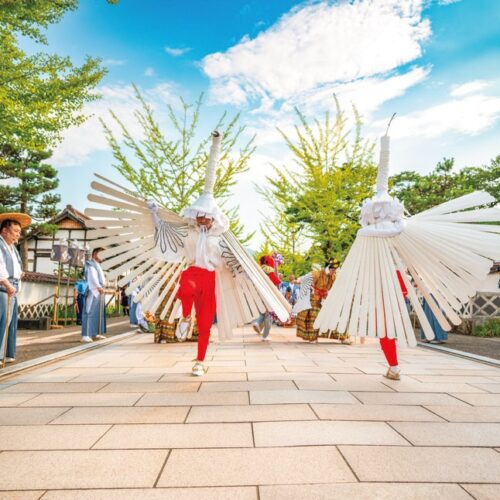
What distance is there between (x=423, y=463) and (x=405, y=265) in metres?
2.34

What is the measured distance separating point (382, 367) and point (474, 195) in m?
2.27

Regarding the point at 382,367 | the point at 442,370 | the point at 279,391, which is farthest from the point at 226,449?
the point at 442,370

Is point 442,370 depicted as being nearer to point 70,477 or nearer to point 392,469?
point 392,469

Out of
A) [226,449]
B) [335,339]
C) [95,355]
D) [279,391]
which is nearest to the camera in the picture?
[226,449]

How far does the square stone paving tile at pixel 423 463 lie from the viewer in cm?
181

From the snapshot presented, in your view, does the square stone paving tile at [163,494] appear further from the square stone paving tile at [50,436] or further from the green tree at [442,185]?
the green tree at [442,185]

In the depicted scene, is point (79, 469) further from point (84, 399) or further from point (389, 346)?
point (389, 346)

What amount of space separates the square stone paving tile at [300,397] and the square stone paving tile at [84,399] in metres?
0.99

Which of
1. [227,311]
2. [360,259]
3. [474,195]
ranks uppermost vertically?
[474,195]

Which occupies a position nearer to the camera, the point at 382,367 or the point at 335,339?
the point at 382,367

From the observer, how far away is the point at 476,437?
93.0 inches

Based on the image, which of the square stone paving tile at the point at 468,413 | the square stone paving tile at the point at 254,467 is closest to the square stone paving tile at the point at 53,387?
the square stone paving tile at the point at 254,467

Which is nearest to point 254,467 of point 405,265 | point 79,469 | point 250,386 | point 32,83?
point 79,469

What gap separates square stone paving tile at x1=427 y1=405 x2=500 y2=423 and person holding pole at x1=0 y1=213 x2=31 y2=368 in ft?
14.8
